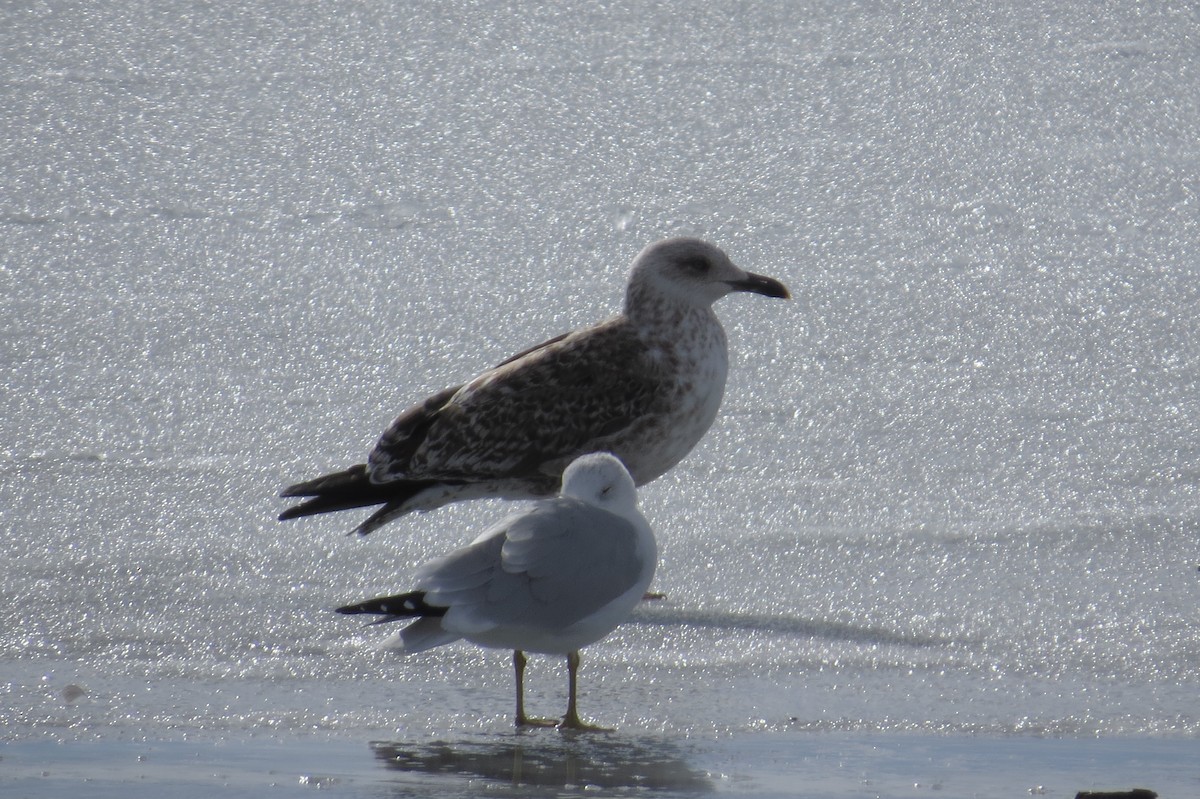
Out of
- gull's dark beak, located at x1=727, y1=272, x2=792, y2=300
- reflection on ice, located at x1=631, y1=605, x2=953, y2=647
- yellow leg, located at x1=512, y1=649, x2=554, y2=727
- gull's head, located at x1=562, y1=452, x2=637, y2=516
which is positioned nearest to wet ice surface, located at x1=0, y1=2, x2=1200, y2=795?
reflection on ice, located at x1=631, y1=605, x2=953, y2=647

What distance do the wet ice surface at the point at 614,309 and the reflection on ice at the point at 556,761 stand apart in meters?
0.08

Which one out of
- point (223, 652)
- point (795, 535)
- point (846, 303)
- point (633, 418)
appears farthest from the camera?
point (846, 303)

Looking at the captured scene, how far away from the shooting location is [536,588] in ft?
11.2

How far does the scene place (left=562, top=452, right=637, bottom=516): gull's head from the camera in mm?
3697

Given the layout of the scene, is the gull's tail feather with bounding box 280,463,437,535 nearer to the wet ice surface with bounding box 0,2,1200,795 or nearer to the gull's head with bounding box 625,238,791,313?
the wet ice surface with bounding box 0,2,1200,795

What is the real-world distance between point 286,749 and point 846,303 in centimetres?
378

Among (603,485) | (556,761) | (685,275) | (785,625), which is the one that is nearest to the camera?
(556,761)

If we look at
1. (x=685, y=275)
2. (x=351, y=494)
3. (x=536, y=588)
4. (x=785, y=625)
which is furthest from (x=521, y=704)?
(x=685, y=275)

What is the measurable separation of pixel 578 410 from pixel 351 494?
67 centimetres

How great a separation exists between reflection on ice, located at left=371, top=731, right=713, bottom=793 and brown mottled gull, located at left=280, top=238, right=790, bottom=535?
1.66 metres

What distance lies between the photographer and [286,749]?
310 cm

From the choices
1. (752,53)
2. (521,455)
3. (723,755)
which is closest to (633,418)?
(521,455)

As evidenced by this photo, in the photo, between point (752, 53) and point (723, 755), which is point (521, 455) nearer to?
point (723, 755)

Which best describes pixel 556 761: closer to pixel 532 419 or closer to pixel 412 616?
pixel 412 616
